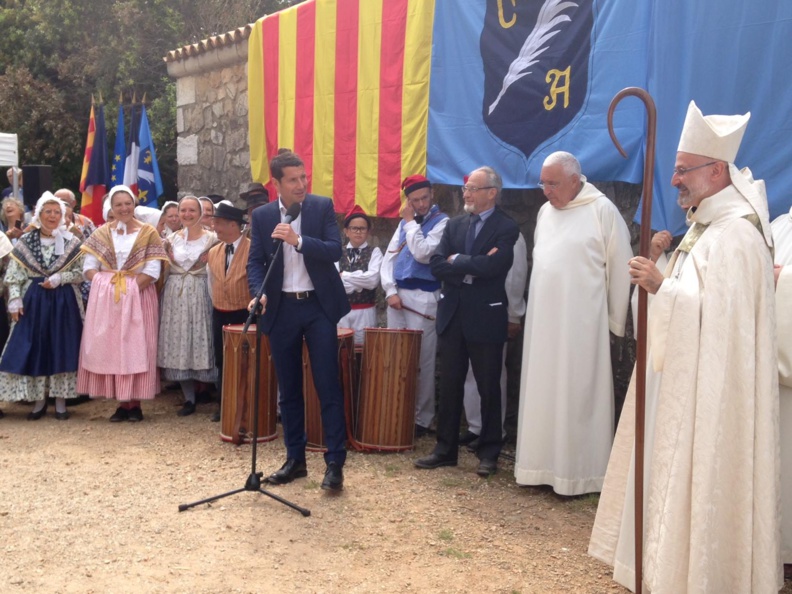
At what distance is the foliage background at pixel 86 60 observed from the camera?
53.6 feet

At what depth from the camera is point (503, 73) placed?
A: 19.0 feet

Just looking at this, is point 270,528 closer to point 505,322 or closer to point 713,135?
point 505,322

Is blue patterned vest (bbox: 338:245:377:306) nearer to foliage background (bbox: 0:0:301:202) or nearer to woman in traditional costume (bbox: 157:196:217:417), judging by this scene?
woman in traditional costume (bbox: 157:196:217:417)

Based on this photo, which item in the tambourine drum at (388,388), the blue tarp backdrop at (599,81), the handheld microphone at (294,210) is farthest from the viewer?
the tambourine drum at (388,388)

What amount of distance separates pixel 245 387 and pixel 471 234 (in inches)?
80.7

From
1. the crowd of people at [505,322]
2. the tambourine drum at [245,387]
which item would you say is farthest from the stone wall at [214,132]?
the tambourine drum at [245,387]

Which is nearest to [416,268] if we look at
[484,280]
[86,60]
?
[484,280]

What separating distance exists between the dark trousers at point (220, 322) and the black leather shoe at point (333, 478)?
6.68 feet

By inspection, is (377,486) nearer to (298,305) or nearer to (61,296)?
(298,305)

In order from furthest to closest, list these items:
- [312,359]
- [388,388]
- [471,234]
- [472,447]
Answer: [472,447] < [388,388] < [471,234] < [312,359]

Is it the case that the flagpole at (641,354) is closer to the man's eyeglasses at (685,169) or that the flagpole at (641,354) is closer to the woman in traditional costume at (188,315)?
the man's eyeglasses at (685,169)

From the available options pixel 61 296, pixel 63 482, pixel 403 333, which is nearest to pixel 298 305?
pixel 403 333

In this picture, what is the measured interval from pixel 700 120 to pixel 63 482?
Answer: 424 centimetres

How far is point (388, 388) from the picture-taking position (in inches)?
236
